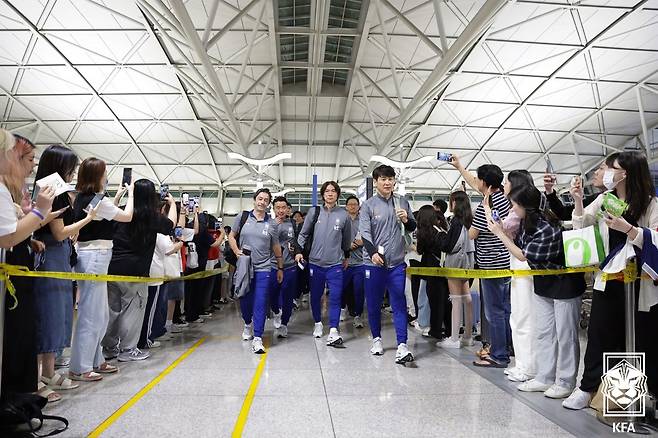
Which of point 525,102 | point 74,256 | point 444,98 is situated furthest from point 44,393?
point 525,102

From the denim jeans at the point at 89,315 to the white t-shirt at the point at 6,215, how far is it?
148 centimetres

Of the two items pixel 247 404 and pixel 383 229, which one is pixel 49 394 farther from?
pixel 383 229

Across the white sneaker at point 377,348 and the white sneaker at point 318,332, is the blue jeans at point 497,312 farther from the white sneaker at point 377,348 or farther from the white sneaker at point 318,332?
the white sneaker at point 318,332

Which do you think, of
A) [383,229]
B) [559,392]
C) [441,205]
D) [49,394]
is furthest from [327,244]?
[49,394]

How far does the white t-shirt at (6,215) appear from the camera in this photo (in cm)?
199

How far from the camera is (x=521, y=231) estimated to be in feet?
11.1

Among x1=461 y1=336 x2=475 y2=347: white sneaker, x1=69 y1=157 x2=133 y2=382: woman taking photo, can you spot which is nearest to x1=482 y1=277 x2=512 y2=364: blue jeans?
x1=461 y1=336 x2=475 y2=347: white sneaker

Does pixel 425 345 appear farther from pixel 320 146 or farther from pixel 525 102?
pixel 320 146

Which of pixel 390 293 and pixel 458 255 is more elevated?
pixel 458 255

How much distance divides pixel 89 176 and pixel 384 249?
281 centimetres

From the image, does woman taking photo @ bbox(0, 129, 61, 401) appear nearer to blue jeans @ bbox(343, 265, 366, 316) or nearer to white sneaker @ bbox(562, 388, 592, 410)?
white sneaker @ bbox(562, 388, 592, 410)

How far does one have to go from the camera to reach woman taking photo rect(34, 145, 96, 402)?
2.91 metres

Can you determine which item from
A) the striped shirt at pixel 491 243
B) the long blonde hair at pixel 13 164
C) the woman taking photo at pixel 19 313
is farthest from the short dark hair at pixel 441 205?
the long blonde hair at pixel 13 164

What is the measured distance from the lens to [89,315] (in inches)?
131
